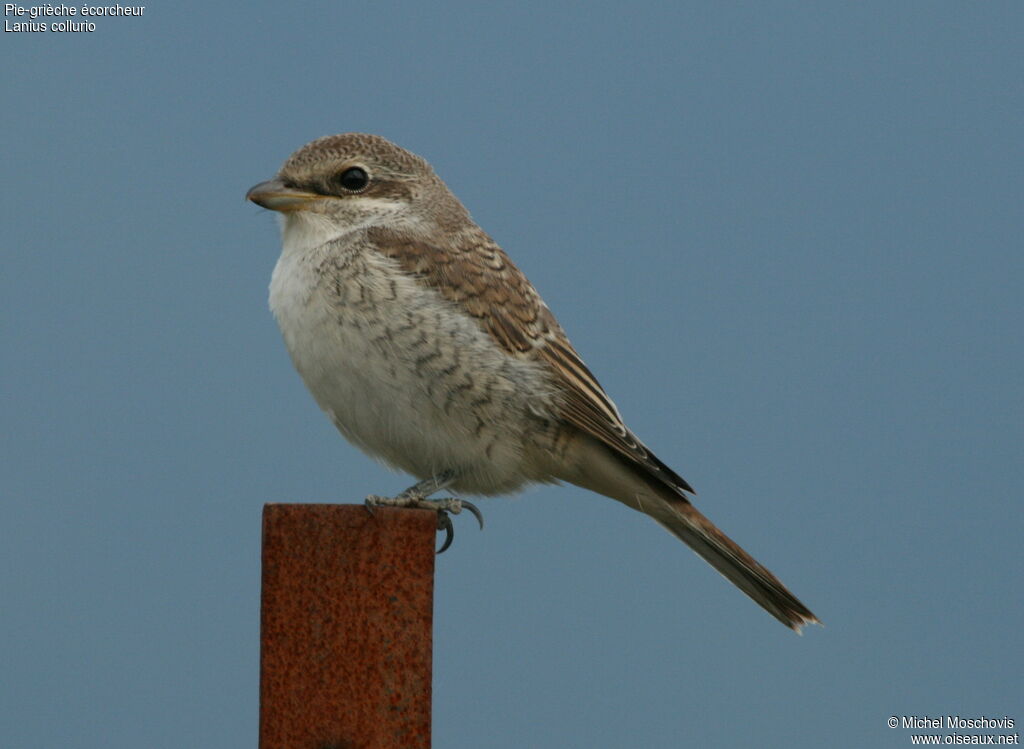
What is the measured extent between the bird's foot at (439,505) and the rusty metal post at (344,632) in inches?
5.9

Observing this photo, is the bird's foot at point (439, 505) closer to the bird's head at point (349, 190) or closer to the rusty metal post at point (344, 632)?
the rusty metal post at point (344, 632)

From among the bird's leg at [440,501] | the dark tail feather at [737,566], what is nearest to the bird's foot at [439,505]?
the bird's leg at [440,501]

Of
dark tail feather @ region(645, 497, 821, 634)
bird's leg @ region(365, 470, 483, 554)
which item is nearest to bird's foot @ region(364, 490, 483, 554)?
bird's leg @ region(365, 470, 483, 554)

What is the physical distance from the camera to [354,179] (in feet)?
17.1

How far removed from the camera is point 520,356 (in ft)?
15.7

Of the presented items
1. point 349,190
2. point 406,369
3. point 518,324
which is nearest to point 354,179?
point 349,190

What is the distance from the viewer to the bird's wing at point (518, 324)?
4.79 m

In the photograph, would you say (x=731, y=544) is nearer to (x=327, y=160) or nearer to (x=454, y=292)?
(x=454, y=292)

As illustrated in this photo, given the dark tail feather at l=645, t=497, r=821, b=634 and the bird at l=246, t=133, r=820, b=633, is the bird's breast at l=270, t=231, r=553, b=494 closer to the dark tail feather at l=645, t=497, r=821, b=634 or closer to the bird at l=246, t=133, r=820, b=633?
the bird at l=246, t=133, r=820, b=633

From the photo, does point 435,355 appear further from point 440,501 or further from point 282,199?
point 282,199

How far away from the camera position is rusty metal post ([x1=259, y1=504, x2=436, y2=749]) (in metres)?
3.76

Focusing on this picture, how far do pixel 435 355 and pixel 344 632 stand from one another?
3.76ft

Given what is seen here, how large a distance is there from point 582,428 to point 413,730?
1.45 metres

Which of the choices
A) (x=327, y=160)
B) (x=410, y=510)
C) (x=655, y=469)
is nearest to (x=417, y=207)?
(x=327, y=160)
